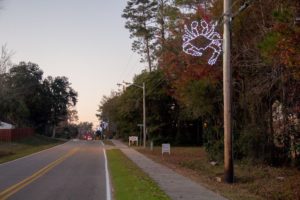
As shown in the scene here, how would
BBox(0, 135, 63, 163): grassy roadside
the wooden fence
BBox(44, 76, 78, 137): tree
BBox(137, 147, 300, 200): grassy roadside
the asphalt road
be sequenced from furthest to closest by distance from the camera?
1. BBox(44, 76, 78, 137): tree
2. the wooden fence
3. BBox(0, 135, 63, 163): grassy roadside
4. BBox(137, 147, 300, 200): grassy roadside
5. the asphalt road

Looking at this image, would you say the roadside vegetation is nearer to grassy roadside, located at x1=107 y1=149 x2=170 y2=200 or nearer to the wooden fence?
grassy roadside, located at x1=107 y1=149 x2=170 y2=200

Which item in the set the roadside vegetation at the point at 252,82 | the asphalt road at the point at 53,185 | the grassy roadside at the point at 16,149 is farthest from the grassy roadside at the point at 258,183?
the grassy roadside at the point at 16,149

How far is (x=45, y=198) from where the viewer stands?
15.6m

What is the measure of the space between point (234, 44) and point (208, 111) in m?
7.19

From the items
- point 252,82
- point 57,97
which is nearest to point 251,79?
point 252,82

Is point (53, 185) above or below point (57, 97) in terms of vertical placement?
below

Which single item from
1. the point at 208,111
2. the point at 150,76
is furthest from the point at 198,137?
the point at 208,111

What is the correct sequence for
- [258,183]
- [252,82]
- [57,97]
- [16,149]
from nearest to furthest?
[258,183]
[252,82]
[16,149]
[57,97]

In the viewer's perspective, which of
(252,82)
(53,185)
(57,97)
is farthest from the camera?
(57,97)

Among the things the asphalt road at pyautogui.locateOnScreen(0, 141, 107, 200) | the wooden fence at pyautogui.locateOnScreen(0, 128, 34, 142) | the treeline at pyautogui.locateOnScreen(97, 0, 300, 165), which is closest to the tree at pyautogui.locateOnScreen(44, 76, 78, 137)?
the wooden fence at pyautogui.locateOnScreen(0, 128, 34, 142)

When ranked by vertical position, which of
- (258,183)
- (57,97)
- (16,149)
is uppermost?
(57,97)

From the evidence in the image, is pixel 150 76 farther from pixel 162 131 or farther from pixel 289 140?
pixel 289 140

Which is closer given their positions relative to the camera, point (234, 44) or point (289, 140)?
point (289, 140)

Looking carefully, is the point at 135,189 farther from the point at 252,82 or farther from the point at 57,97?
the point at 57,97
